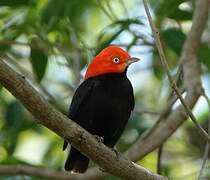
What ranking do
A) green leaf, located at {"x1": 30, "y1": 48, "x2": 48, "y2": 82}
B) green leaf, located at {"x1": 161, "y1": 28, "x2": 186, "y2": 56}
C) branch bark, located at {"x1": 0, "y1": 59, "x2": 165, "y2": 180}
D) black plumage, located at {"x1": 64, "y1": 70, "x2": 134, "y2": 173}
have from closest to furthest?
branch bark, located at {"x1": 0, "y1": 59, "x2": 165, "y2": 180}, black plumage, located at {"x1": 64, "y1": 70, "x2": 134, "y2": 173}, green leaf, located at {"x1": 30, "y1": 48, "x2": 48, "y2": 82}, green leaf, located at {"x1": 161, "y1": 28, "x2": 186, "y2": 56}

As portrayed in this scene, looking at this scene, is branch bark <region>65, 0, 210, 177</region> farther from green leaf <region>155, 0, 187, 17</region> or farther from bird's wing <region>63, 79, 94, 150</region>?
bird's wing <region>63, 79, 94, 150</region>

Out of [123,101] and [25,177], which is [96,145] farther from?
[25,177]

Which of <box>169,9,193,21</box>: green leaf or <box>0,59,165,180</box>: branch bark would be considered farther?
<box>169,9,193,21</box>: green leaf

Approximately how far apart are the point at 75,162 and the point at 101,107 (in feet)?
1.86

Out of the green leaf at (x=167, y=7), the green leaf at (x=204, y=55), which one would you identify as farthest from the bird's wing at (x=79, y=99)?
the green leaf at (x=204, y=55)

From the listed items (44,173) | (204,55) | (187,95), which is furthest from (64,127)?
(204,55)

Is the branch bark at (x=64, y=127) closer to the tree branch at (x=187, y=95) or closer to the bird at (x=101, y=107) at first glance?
the bird at (x=101, y=107)

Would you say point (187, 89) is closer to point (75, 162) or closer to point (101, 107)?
point (101, 107)

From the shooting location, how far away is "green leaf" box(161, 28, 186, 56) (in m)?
6.47

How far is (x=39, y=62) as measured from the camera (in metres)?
6.45

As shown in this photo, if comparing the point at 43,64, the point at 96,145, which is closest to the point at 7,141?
the point at 43,64

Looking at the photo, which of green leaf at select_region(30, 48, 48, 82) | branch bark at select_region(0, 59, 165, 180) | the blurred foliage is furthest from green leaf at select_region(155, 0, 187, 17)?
branch bark at select_region(0, 59, 165, 180)

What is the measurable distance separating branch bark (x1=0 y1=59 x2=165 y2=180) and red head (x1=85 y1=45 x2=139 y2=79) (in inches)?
58.3

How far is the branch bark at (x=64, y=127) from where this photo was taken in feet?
13.2
